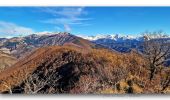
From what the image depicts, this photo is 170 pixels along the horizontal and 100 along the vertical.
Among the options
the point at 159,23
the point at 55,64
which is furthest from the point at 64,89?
the point at 159,23

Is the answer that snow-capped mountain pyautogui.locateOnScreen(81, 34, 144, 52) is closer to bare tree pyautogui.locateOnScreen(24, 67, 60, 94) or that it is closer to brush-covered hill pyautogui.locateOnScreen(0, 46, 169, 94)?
brush-covered hill pyautogui.locateOnScreen(0, 46, 169, 94)

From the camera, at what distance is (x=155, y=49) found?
17297mm

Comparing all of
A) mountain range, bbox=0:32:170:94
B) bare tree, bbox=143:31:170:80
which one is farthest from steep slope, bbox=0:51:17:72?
bare tree, bbox=143:31:170:80

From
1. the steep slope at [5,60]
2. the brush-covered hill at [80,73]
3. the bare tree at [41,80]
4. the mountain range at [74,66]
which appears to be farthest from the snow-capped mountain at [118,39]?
the steep slope at [5,60]

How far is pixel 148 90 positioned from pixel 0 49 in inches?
74.7

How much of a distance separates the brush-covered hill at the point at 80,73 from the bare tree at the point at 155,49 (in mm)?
91

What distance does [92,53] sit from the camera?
17.3 m

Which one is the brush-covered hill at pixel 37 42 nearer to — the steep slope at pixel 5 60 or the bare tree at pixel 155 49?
the steep slope at pixel 5 60

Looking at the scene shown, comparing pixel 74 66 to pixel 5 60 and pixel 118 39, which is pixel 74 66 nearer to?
pixel 118 39

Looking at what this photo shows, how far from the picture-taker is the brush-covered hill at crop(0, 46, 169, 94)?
17266 mm

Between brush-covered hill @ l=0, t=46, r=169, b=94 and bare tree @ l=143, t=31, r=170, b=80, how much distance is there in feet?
0.30

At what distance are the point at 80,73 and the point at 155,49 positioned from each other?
3.20 ft

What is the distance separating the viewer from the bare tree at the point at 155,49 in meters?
17.2
